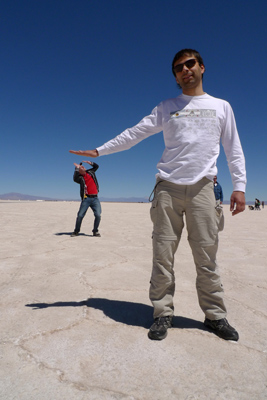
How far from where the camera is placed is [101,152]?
1924mm

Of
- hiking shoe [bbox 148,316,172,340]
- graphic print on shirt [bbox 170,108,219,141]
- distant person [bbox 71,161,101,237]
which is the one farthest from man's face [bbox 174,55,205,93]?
distant person [bbox 71,161,101,237]

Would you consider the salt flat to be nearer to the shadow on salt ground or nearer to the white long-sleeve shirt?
the shadow on salt ground

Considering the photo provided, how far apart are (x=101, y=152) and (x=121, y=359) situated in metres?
1.28

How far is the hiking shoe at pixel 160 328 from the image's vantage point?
1.61 meters

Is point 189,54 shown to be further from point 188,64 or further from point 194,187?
point 194,187

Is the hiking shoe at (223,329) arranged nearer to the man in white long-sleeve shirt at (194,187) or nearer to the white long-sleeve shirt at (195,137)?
the man in white long-sleeve shirt at (194,187)

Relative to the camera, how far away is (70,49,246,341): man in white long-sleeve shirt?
1701 millimetres

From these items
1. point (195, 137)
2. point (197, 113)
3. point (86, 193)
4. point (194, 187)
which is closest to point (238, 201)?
point (194, 187)

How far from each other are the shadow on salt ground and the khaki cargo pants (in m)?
0.14

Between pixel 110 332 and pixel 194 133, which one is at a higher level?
pixel 194 133

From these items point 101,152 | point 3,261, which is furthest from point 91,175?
point 101,152

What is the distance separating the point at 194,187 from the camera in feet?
5.61

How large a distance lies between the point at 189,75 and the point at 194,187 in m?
0.74

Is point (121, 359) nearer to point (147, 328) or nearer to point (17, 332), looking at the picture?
point (147, 328)
